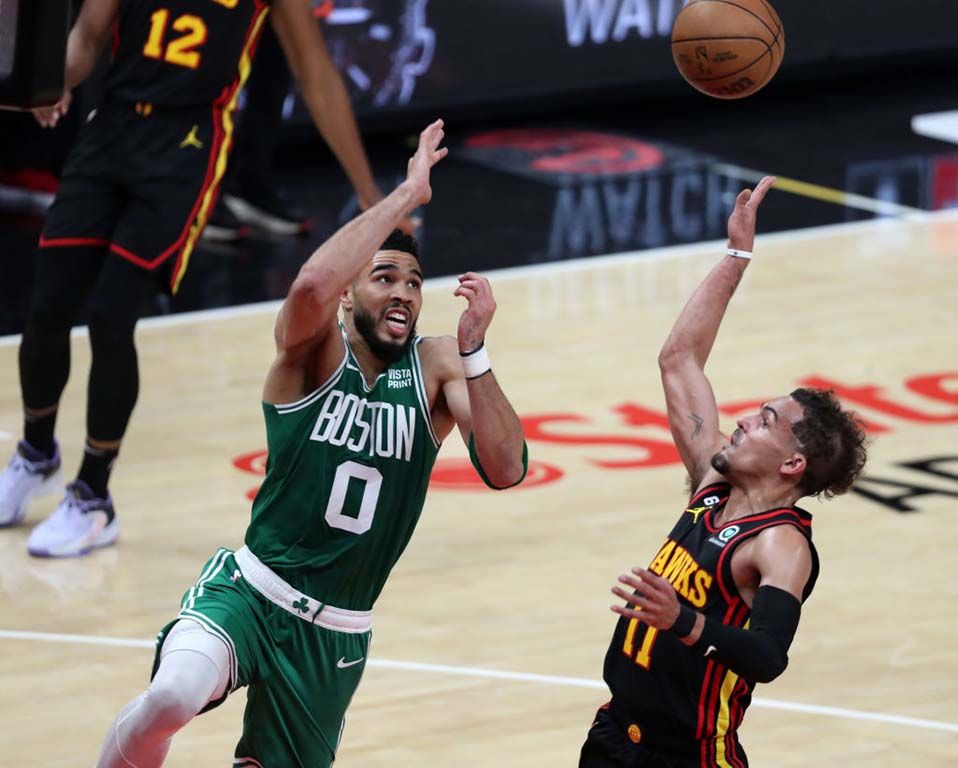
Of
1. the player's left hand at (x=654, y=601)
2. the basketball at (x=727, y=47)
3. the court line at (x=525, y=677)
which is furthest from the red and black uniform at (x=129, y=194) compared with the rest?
the player's left hand at (x=654, y=601)

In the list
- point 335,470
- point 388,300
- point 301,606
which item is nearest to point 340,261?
point 388,300

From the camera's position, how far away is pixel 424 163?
16.9ft

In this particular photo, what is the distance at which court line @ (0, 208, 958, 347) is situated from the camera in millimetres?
10523

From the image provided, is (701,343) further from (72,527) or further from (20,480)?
(20,480)

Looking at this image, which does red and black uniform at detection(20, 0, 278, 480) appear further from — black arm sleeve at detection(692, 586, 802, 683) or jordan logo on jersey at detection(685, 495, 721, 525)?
black arm sleeve at detection(692, 586, 802, 683)

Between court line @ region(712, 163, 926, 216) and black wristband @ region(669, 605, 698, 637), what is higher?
black wristband @ region(669, 605, 698, 637)

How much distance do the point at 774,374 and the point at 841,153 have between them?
4816 millimetres

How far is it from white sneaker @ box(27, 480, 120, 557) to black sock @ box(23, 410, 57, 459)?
29cm

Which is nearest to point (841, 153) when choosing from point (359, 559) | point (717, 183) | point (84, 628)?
point (717, 183)

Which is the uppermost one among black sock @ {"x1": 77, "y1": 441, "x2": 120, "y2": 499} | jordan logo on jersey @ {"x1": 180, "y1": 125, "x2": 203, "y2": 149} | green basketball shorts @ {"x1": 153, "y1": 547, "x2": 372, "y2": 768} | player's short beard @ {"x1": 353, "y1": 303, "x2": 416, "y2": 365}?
player's short beard @ {"x1": 353, "y1": 303, "x2": 416, "y2": 365}

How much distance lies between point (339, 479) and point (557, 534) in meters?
2.84

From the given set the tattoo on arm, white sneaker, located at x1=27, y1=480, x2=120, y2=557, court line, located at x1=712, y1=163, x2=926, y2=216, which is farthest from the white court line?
the tattoo on arm

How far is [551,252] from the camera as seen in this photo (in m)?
11.9

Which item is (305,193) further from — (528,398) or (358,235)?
(358,235)
